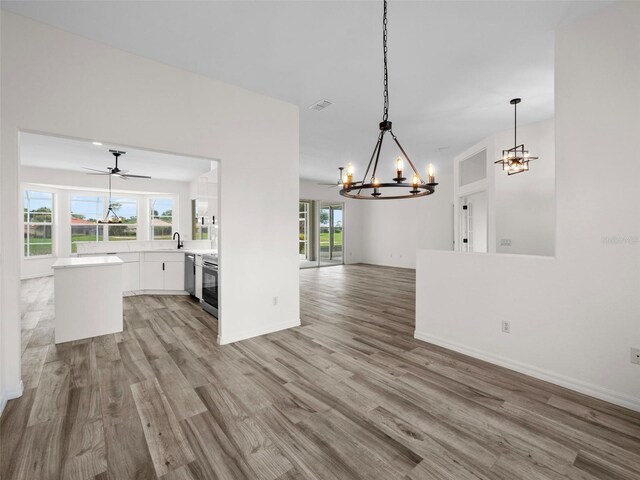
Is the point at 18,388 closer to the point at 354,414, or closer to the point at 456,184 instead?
the point at 354,414

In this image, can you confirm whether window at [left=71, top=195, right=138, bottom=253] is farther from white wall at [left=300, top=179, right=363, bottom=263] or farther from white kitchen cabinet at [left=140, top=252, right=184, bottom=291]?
white wall at [left=300, top=179, right=363, bottom=263]

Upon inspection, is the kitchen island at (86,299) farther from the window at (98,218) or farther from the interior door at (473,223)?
the interior door at (473,223)

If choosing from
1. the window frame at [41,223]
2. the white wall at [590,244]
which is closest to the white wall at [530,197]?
the white wall at [590,244]

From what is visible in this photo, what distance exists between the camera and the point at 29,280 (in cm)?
726

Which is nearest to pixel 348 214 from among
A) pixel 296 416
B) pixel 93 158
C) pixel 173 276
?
pixel 173 276

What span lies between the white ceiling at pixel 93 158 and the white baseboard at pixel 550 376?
15.7 feet

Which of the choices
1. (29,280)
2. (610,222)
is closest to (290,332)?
(610,222)

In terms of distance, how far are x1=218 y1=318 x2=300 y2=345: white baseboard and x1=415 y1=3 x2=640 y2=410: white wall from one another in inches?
95.2

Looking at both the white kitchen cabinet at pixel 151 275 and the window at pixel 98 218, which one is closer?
the white kitchen cabinet at pixel 151 275

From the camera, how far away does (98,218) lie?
28.2ft

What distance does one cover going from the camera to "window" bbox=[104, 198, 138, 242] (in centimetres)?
882

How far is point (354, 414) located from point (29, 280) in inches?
359

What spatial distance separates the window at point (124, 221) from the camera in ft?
28.9

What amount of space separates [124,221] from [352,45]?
8.93 metres
